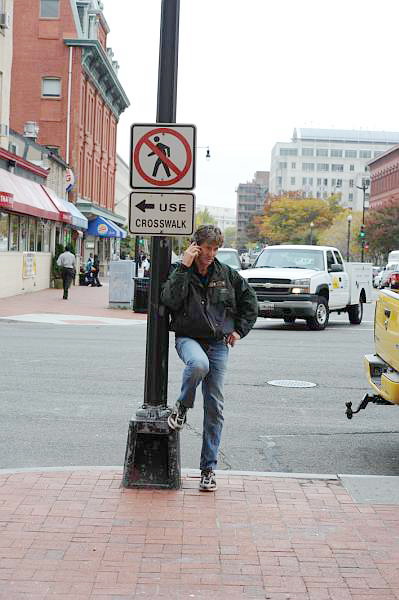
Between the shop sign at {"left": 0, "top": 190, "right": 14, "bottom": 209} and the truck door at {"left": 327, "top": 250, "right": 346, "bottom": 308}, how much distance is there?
406 inches

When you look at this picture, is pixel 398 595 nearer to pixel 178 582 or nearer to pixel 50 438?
pixel 178 582

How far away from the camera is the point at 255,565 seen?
4824mm

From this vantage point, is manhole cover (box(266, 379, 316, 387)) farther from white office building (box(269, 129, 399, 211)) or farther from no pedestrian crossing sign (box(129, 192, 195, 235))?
white office building (box(269, 129, 399, 211))

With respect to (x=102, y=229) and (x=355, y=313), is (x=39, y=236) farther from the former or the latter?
(x=355, y=313)

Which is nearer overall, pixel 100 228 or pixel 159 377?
pixel 159 377

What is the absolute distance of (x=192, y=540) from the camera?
5.20 metres

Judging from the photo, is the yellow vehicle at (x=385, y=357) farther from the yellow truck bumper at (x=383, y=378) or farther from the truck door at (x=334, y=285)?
the truck door at (x=334, y=285)

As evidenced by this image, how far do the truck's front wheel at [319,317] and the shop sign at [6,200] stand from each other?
10.9 m

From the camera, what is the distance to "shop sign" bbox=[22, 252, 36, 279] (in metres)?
33.0

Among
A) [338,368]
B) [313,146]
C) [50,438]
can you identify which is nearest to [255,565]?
[50,438]

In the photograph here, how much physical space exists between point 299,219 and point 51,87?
6501 centimetres

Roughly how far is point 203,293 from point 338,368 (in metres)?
7.69

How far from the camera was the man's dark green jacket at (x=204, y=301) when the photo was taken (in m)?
6.15

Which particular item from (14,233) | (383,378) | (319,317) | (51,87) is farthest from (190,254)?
(51,87)
